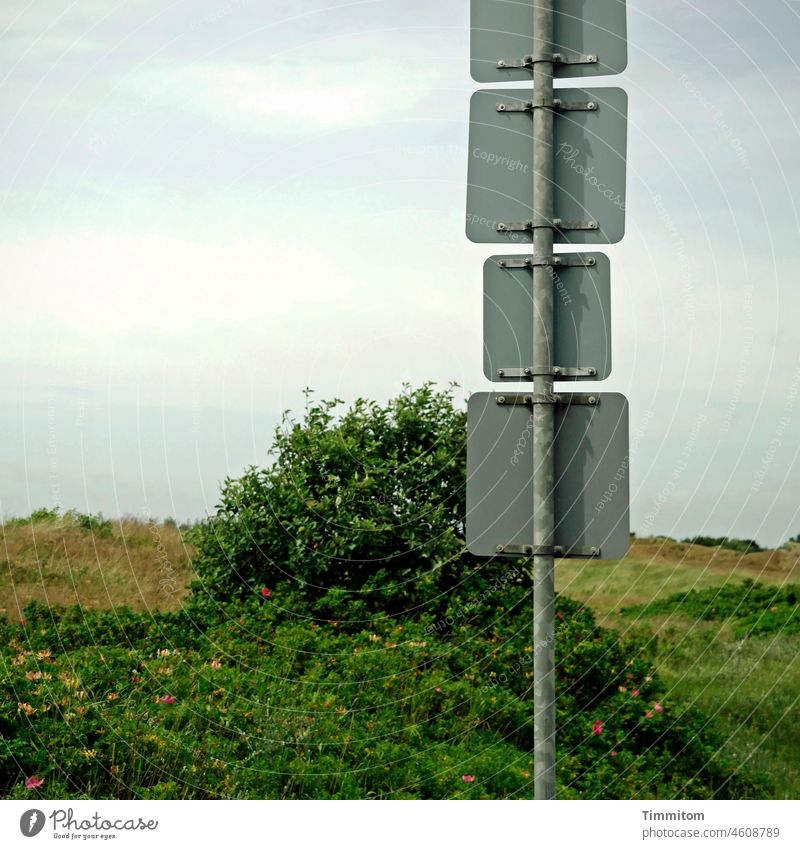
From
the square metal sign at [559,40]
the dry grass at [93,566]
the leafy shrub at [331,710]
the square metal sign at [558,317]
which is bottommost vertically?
the leafy shrub at [331,710]

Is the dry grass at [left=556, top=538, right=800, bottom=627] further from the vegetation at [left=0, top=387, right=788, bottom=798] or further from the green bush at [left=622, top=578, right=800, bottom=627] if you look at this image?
the vegetation at [left=0, top=387, right=788, bottom=798]

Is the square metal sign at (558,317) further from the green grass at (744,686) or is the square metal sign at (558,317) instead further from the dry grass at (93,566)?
the dry grass at (93,566)

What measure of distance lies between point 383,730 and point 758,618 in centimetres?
483

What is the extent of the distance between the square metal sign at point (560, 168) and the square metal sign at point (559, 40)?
0.10 meters

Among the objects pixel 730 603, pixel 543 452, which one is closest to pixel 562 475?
pixel 543 452

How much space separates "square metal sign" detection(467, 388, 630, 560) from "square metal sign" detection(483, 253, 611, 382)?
0.42 feet

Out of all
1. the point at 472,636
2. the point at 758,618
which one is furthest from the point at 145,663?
the point at 758,618

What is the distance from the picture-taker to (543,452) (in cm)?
393

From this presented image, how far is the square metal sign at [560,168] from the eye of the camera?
4.02 meters

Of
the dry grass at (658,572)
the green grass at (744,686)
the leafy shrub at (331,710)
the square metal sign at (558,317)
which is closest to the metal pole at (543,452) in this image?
the square metal sign at (558,317)

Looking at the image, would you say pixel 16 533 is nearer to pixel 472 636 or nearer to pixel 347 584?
pixel 347 584

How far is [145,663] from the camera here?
660 cm

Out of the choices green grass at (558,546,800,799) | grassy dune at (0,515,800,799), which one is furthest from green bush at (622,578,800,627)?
grassy dune at (0,515,800,799)

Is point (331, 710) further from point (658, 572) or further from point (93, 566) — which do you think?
point (658, 572)
